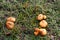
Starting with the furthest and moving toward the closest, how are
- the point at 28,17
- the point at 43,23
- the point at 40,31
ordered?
the point at 28,17 < the point at 43,23 < the point at 40,31

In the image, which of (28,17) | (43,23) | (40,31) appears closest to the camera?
(40,31)

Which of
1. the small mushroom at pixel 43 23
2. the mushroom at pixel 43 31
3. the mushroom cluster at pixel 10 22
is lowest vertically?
the mushroom at pixel 43 31

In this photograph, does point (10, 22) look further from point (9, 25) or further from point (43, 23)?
point (43, 23)

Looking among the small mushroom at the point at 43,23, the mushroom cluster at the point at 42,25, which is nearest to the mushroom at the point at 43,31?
the mushroom cluster at the point at 42,25

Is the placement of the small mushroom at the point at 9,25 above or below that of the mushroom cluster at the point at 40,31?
above

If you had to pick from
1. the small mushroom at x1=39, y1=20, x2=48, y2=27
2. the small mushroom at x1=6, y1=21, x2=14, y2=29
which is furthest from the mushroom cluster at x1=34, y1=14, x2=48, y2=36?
the small mushroom at x1=6, y1=21, x2=14, y2=29

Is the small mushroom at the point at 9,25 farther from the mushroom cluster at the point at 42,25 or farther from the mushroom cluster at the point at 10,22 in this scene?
the mushroom cluster at the point at 42,25

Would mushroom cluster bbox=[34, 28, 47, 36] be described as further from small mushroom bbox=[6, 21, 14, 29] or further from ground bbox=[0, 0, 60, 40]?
small mushroom bbox=[6, 21, 14, 29]

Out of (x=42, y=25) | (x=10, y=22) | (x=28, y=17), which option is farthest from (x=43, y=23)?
(x=10, y=22)

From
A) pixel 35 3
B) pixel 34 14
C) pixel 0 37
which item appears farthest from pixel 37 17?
pixel 0 37
